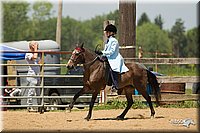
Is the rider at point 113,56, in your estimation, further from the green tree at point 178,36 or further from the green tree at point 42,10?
the green tree at point 178,36

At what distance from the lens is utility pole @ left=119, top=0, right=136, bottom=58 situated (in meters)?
13.5

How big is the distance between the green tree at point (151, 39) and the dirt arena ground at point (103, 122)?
47.5 metres

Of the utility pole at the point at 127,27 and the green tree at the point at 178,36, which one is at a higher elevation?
the green tree at the point at 178,36

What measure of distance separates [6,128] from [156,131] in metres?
2.83

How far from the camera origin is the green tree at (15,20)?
54812 millimetres

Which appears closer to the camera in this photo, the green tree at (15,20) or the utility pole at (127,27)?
the utility pole at (127,27)

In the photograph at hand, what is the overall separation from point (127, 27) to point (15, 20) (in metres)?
45.9

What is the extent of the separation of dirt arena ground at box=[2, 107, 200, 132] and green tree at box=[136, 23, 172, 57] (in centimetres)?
4747

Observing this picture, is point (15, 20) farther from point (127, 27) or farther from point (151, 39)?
point (127, 27)

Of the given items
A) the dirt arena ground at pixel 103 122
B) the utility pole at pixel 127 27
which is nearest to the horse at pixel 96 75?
the dirt arena ground at pixel 103 122

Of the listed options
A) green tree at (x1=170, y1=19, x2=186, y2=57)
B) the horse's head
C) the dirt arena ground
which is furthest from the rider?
green tree at (x1=170, y1=19, x2=186, y2=57)

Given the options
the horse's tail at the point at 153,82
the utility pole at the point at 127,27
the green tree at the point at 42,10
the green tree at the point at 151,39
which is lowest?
the horse's tail at the point at 153,82

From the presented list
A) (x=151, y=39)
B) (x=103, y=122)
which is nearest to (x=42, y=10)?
(x=151, y=39)

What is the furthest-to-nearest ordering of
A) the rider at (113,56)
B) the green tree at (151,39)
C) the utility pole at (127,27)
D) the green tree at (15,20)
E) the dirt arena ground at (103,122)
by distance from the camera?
the green tree at (151,39) < the green tree at (15,20) < the utility pole at (127,27) < the rider at (113,56) < the dirt arena ground at (103,122)
